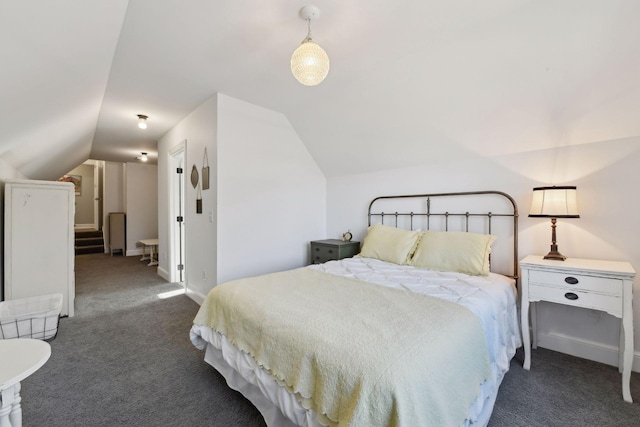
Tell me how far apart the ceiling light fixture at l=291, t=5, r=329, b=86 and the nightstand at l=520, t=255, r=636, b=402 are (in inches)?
80.1

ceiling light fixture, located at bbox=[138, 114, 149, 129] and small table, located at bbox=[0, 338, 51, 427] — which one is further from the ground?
ceiling light fixture, located at bbox=[138, 114, 149, 129]

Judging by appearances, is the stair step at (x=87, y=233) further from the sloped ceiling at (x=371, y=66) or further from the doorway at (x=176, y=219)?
the sloped ceiling at (x=371, y=66)

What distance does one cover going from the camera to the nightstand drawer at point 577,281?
68.5 inches

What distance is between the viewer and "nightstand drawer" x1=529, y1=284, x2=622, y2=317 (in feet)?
Answer: 5.70

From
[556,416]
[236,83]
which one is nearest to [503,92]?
[556,416]

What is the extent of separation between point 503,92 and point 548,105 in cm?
34

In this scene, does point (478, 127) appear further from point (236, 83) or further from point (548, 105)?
point (236, 83)

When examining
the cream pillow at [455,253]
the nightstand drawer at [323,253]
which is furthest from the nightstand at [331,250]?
the cream pillow at [455,253]

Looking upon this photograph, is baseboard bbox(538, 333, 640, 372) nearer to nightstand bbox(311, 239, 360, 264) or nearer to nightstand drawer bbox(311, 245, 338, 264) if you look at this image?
nightstand bbox(311, 239, 360, 264)

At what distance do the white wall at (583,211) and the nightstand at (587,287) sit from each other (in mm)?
153

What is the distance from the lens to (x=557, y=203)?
2113 millimetres

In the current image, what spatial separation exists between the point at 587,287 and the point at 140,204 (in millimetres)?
8281

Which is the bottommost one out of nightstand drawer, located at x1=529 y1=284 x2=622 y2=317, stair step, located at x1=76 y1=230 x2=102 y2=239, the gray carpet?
the gray carpet

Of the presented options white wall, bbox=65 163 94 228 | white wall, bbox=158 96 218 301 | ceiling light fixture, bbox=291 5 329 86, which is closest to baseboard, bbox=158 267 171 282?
white wall, bbox=158 96 218 301
